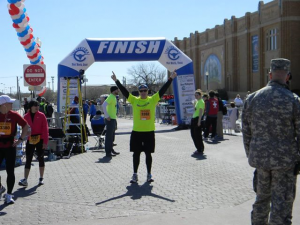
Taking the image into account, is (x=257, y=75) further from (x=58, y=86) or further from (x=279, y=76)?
(x=279, y=76)

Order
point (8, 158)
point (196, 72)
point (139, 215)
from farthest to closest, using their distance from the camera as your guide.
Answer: point (196, 72) < point (8, 158) < point (139, 215)

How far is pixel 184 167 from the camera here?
1068cm

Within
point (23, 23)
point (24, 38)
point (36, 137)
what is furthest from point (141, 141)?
point (24, 38)

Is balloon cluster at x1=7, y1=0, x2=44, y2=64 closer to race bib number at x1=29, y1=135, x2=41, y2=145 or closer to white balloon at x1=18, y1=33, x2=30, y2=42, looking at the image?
white balloon at x1=18, y1=33, x2=30, y2=42

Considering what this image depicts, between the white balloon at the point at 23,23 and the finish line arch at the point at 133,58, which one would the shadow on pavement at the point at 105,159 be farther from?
the white balloon at the point at 23,23

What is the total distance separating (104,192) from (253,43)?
44.8 meters

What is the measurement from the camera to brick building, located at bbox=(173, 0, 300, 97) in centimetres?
4303

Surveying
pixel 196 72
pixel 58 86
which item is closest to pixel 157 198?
pixel 58 86

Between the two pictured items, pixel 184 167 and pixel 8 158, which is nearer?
pixel 8 158

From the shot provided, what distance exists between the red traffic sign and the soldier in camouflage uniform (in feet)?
34.0

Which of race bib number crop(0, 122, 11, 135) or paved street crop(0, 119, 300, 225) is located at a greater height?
race bib number crop(0, 122, 11, 135)

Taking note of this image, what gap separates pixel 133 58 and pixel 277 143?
1813 cm

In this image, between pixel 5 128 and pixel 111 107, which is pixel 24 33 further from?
pixel 5 128

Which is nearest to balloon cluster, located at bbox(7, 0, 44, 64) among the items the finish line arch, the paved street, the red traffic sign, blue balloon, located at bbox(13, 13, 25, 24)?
blue balloon, located at bbox(13, 13, 25, 24)
